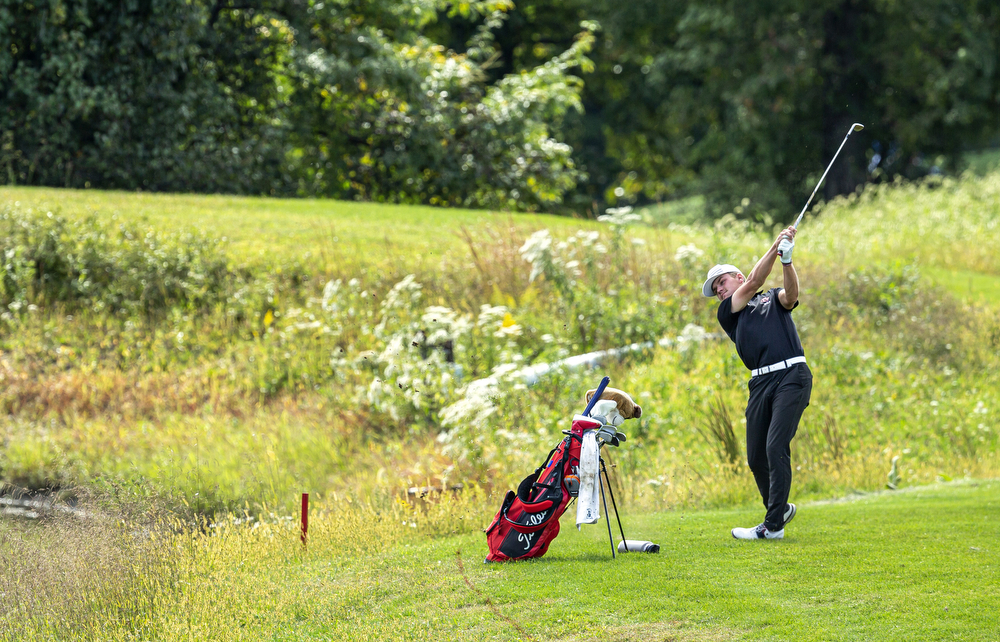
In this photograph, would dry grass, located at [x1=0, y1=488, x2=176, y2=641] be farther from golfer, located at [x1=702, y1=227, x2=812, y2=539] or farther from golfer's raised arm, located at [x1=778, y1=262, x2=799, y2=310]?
golfer's raised arm, located at [x1=778, y1=262, x2=799, y2=310]

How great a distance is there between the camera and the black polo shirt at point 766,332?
6.75 meters

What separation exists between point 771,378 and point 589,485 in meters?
1.73

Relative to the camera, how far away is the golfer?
668cm

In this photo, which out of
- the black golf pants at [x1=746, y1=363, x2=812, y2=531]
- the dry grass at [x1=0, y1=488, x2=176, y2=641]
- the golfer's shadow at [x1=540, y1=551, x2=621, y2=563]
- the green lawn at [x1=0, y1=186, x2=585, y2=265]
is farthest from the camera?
the green lawn at [x1=0, y1=186, x2=585, y2=265]

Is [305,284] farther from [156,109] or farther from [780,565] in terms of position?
[780,565]

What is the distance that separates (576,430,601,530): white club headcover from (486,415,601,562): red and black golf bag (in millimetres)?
168

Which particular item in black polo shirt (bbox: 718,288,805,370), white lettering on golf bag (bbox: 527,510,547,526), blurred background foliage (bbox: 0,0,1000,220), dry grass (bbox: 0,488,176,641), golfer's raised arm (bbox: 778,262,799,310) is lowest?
dry grass (bbox: 0,488,176,641)

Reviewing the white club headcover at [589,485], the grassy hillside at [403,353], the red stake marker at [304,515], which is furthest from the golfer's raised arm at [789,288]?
the red stake marker at [304,515]

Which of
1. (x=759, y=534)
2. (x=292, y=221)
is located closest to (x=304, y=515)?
(x=759, y=534)

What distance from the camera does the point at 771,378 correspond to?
22.3ft

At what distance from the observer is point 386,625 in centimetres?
525

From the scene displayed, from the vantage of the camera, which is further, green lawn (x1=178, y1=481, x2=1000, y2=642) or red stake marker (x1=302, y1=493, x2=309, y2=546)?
red stake marker (x1=302, y1=493, x2=309, y2=546)

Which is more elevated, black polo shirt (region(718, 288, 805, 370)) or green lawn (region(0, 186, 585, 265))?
green lawn (region(0, 186, 585, 265))

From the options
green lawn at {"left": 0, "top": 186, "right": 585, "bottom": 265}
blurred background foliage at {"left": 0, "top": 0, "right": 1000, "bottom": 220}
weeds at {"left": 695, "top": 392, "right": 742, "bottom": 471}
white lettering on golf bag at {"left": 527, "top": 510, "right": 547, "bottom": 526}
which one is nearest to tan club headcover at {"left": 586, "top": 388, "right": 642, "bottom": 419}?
white lettering on golf bag at {"left": 527, "top": 510, "right": 547, "bottom": 526}
